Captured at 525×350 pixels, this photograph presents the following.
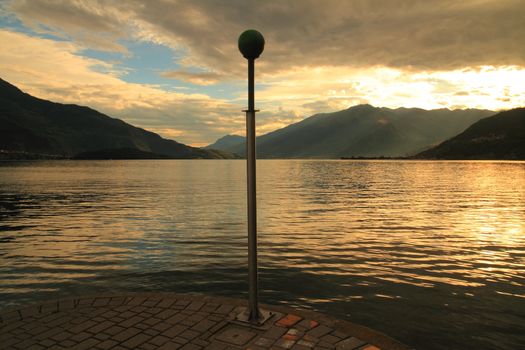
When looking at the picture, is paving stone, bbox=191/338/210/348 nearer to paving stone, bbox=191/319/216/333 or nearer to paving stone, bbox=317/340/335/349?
paving stone, bbox=191/319/216/333

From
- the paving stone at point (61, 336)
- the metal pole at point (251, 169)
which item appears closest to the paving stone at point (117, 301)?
the paving stone at point (61, 336)

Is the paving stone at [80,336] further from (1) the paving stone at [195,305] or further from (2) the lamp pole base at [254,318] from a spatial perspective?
(2) the lamp pole base at [254,318]

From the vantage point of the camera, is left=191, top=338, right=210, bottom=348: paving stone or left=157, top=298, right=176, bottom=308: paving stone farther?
left=157, top=298, right=176, bottom=308: paving stone

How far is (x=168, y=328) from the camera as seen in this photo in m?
6.49

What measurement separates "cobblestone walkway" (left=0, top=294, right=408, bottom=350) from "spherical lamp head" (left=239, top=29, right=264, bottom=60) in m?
5.03

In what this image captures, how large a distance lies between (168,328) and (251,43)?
5411 mm

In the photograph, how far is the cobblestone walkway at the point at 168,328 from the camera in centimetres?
591

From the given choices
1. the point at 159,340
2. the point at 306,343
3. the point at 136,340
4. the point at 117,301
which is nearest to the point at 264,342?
the point at 306,343

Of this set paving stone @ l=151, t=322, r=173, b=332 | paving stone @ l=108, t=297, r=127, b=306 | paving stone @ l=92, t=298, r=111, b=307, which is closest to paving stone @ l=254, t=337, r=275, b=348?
paving stone @ l=151, t=322, r=173, b=332

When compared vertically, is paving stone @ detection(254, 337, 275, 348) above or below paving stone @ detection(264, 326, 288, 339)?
above

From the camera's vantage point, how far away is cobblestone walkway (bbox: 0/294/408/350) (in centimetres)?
591

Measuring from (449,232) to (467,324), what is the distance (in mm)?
12257

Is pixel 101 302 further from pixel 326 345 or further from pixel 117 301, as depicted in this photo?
pixel 326 345

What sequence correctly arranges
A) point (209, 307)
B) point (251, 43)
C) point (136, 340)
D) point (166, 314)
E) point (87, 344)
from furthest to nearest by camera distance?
1. point (209, 307)
2. point (166, 314)
3. point (251, 43)
4. point (136, 340)
5. point (87, 344)
